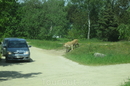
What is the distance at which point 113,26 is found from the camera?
52156mm

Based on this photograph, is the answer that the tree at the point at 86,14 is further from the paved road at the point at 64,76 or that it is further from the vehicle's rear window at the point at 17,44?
the paved road at the point at 64,76

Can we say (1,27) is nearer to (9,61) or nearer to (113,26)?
(9,61)

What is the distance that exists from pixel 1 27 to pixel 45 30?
150 ft

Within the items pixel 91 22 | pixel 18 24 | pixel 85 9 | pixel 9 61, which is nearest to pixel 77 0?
pixel 85 9

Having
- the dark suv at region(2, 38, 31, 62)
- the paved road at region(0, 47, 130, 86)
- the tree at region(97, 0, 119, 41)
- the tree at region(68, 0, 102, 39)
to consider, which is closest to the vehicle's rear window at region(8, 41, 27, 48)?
the dark suv at region(2, 38, 31, 62)

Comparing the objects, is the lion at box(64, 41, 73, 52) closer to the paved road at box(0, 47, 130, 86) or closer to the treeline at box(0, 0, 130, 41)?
the paved road at box(0, 47, 130, 86)

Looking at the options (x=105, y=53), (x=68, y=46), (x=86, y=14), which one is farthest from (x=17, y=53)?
(x=86, y=14)

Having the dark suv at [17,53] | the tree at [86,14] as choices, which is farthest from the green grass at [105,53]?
the tree at [86,14]

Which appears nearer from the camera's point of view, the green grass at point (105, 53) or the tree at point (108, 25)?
the green grass at point (105, 53)

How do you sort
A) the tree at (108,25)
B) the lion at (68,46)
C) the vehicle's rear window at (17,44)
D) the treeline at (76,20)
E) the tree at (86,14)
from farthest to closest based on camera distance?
the tree at (86,14), the treeline at (76,20), the tree at (108,25), the lion at (68,46), the vehicle's rear window at (17,44)

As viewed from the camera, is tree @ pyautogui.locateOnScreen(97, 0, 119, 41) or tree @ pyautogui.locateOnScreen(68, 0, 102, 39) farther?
tree @ pyautogui.locateOnScreen(68, 0, 102, 39)

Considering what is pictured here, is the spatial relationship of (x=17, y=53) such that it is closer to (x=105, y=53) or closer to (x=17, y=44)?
(x=17, y=44)

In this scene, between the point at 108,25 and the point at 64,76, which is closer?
the point at 64,76

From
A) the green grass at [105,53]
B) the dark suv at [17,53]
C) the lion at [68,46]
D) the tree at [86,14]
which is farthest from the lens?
the tree at [86,14]
